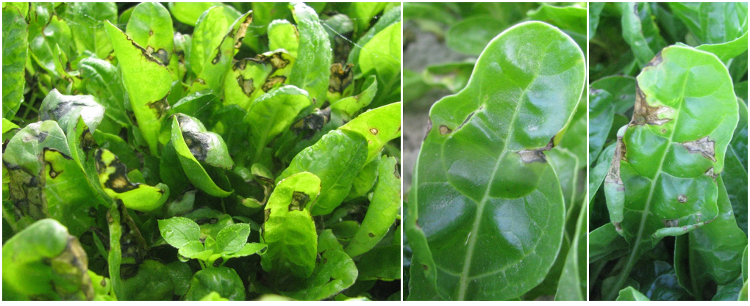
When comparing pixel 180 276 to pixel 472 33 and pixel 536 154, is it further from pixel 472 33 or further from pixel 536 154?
pixel 472 33

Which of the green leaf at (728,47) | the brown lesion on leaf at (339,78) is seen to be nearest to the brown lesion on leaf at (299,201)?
the brown lesion on leaf at (339,78)

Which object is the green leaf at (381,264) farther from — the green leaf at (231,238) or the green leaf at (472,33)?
the green leaf at (472,33)

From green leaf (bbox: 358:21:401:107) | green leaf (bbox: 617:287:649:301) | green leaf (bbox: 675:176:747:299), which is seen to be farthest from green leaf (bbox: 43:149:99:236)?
green leaf (bbox: 675:176:747:299)

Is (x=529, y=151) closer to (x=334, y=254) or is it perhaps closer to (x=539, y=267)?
(x=539, y=267)

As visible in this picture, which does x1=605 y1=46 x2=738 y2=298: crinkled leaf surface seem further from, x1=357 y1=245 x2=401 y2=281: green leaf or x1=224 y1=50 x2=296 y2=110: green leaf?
x1=224 y1=50 x2=296 y2=110: green leaf

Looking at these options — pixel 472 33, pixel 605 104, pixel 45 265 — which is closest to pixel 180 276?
pixel 45 265

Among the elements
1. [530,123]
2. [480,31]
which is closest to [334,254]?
[530,123]
